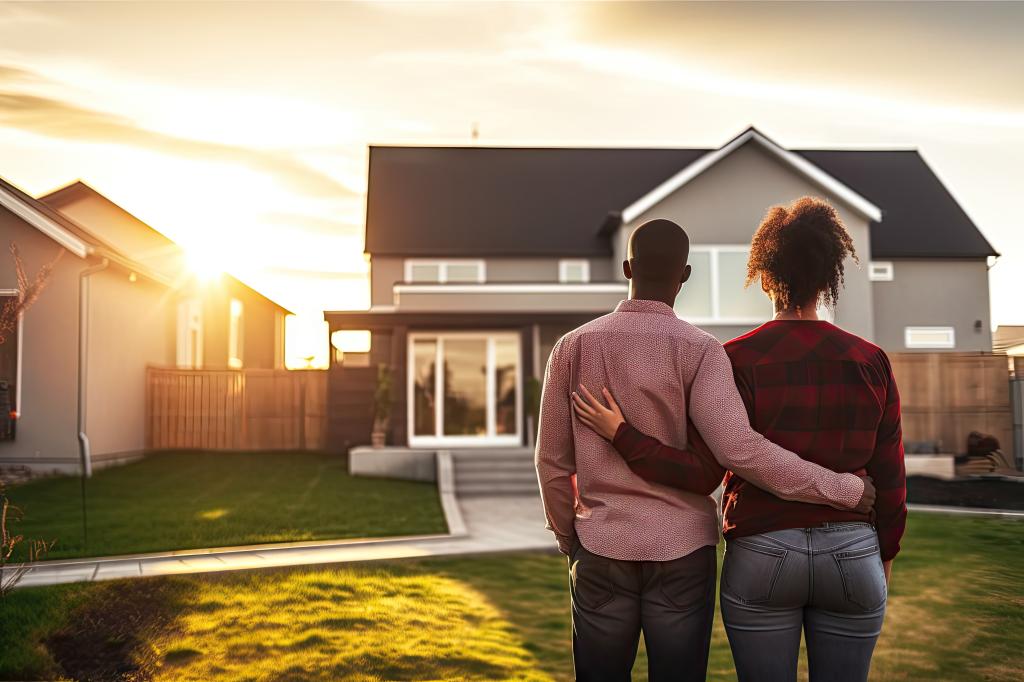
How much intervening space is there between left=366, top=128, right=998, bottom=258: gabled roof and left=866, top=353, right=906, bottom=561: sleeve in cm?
1621

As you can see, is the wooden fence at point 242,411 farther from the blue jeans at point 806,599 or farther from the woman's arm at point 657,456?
the blue jeans at point 806,599

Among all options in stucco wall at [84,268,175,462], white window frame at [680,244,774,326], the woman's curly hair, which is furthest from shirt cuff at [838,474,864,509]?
white window frame at [680,244,774,326]

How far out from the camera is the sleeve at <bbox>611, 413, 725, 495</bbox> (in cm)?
260

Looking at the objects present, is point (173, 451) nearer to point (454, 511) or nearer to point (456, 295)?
point (456, 295)

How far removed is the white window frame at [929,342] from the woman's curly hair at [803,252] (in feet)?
64.9

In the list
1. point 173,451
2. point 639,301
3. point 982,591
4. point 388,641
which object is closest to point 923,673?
point 982,591

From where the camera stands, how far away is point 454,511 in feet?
38.2

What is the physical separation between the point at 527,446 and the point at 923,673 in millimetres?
12310

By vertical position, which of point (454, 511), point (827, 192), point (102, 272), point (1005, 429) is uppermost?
point (827, 192)

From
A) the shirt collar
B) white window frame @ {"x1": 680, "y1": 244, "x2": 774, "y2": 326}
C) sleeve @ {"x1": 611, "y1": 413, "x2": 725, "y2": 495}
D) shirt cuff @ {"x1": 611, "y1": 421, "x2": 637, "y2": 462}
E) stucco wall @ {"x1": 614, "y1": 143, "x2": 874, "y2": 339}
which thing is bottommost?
sleeve @ {"x1": 611, "y1": 413, "x2": 725, "y2": 495}

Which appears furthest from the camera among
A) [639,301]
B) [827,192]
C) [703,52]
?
[827,192]

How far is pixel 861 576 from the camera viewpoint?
2533 mm

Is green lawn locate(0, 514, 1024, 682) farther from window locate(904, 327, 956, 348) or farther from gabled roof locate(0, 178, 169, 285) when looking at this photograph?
window locate(904, 327, 956, 348)

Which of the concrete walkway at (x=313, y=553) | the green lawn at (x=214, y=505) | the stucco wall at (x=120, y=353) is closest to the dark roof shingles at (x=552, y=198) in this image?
the green lawn at (x=214, y=505)
